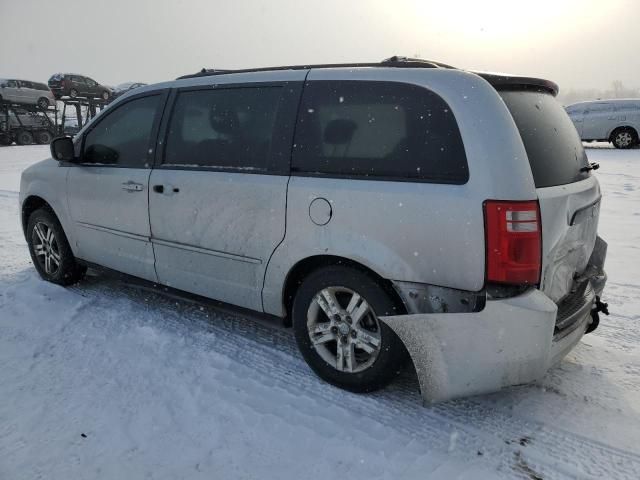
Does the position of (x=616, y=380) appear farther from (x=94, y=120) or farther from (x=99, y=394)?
(x=94, y=120)

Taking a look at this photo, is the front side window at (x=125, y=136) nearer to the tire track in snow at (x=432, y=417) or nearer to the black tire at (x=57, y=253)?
the black tire at (x=57, y=253)

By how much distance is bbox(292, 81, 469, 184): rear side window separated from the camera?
7.93ft

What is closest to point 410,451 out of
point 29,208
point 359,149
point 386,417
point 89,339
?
point 386,417

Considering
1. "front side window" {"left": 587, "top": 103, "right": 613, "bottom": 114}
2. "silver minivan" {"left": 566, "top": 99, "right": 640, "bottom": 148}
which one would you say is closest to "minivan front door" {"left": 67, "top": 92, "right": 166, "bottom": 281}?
"silver minivan" {"left": 566, "top": 99, "right": 640, "bottom": 148}

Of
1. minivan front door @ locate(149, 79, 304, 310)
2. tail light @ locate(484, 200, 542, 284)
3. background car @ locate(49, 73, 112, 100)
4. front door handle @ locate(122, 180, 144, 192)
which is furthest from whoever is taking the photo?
background car @ locate(49, 73, 112, 100)

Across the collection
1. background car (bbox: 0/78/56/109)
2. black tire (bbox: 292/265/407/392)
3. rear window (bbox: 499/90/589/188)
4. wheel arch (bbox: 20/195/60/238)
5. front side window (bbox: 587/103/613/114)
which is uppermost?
background car (bbox: 0/78/56/109)

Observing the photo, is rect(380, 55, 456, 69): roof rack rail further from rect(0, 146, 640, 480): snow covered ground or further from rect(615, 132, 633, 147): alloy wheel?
rect(615, 132, 633, 147): alloy wheel

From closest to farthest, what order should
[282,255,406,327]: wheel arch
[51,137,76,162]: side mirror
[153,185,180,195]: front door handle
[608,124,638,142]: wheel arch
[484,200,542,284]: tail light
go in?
[484,200,542,284]: tail light
[282,255,406,327]: wheel arch
[153,185,180,195]: front door handle
[51,137,76,162]: side mirror
[608,124,638,142]: wheel arch

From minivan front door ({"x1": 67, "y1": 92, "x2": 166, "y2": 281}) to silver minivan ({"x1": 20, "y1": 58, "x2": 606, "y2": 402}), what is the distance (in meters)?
0.03

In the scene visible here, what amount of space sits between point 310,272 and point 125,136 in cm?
199

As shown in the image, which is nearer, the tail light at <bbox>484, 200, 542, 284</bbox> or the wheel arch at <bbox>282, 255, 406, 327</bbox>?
the tail light at <bbox>484, 200, 542, 284</bbox>

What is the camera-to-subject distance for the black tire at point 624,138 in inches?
630

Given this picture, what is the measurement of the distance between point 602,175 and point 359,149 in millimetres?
10247

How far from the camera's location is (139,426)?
8.32ft
